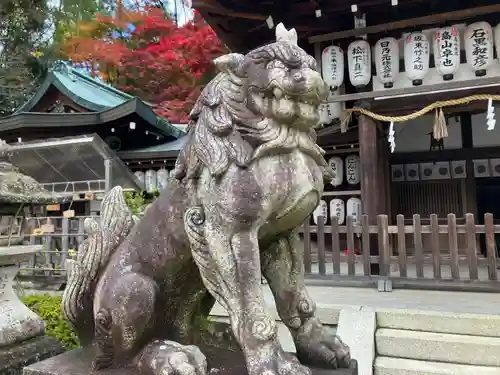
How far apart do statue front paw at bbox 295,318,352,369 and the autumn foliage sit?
12703mm

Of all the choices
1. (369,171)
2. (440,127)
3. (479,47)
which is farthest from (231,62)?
(479,47)

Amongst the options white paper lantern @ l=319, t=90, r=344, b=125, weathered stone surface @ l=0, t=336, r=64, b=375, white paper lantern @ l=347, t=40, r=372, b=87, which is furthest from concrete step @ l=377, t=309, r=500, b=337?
white paper lantern @ l=319, t=90, r=344, b=125

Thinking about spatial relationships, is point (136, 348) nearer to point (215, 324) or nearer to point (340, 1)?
point (215, 324)

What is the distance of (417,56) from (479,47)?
85 centimetres

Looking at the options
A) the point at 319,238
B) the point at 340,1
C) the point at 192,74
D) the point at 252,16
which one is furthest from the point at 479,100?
the point at 192,74

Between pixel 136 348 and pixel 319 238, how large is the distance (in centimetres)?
445

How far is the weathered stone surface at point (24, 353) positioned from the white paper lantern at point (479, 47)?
639 centimetres

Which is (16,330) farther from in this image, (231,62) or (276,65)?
(276,65)

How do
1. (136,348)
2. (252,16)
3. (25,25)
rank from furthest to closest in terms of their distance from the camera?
(25,25) < (252,16) < (136,348)

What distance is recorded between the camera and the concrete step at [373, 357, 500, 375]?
3115 mm

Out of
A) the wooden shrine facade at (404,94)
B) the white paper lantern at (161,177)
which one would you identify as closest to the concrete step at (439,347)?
the wooden shrine facade at (404,94)

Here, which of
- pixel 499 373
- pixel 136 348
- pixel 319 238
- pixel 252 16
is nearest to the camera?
pixel 136 348

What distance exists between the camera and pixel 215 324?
2.00 m

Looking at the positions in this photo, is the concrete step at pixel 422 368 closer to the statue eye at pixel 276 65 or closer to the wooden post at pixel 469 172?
the statue eye at pixel 276 65
